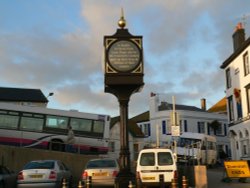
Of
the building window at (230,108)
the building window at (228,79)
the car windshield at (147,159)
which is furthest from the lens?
the building window at (228,79)

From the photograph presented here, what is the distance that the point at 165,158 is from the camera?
60.8ft

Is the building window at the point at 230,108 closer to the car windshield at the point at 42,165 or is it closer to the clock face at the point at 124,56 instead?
the clock face at the point at 124,56

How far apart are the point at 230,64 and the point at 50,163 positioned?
2927 centimetres

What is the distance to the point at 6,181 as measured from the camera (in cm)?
1881

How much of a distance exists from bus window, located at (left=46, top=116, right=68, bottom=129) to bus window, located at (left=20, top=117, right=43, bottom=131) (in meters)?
0.59

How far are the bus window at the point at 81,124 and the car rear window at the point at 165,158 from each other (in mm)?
16117

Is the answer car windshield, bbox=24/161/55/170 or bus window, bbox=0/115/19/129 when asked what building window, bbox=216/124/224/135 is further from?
car windshield, bbox=24/161/55/170

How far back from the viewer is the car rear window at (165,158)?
18.4m

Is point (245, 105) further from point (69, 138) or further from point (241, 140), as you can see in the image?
point (69, 138)

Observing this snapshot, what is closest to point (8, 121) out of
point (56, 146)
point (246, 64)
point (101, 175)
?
point (56, 146)

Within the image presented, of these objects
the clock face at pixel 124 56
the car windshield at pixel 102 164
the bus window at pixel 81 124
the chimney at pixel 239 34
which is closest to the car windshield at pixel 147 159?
the car windshield at pixel 102 164

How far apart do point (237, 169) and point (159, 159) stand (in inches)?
257

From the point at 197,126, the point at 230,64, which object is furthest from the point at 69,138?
the point at 197,126

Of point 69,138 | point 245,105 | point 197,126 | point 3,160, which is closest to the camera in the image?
point 3,160
